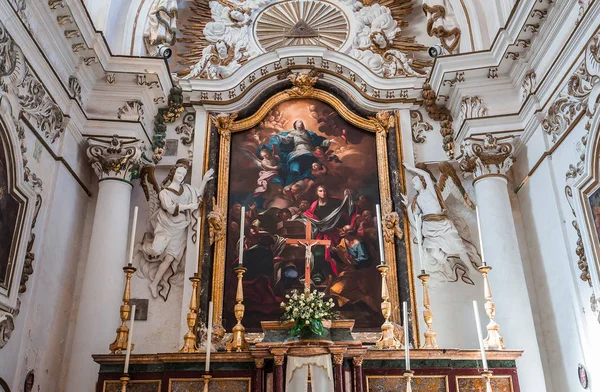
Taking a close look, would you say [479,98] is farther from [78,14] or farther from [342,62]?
[78,14]

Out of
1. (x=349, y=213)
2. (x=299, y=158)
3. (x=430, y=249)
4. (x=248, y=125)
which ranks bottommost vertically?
(x=430, y=249)

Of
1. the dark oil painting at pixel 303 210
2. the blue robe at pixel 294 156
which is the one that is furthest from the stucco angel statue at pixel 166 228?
the blue robe at pixel 294 156

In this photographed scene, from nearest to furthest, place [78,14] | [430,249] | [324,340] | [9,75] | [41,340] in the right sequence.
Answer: [324,340] → [9,75] → [41,340] → [78,14] → [430,249]

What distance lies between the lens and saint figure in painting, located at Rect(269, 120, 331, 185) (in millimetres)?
8531

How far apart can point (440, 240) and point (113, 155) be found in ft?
14.3

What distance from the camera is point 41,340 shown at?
21.6 ft

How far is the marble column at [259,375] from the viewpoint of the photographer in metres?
5.36

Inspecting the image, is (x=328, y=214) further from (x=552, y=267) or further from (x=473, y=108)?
(x=552, y=267)

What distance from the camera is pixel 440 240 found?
25.7ft

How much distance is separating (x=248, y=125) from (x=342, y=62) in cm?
165

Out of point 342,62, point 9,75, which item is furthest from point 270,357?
point 342,62

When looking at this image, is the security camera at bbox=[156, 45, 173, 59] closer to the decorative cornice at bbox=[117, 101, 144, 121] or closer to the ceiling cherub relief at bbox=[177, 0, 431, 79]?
the ceiling cherub relief at bbox=[177, 0, 431, 79]

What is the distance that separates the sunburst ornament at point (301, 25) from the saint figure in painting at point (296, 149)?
1.54 m

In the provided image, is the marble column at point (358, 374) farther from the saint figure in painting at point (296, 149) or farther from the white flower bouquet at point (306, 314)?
the saint figure in painting at point (296, 149)
